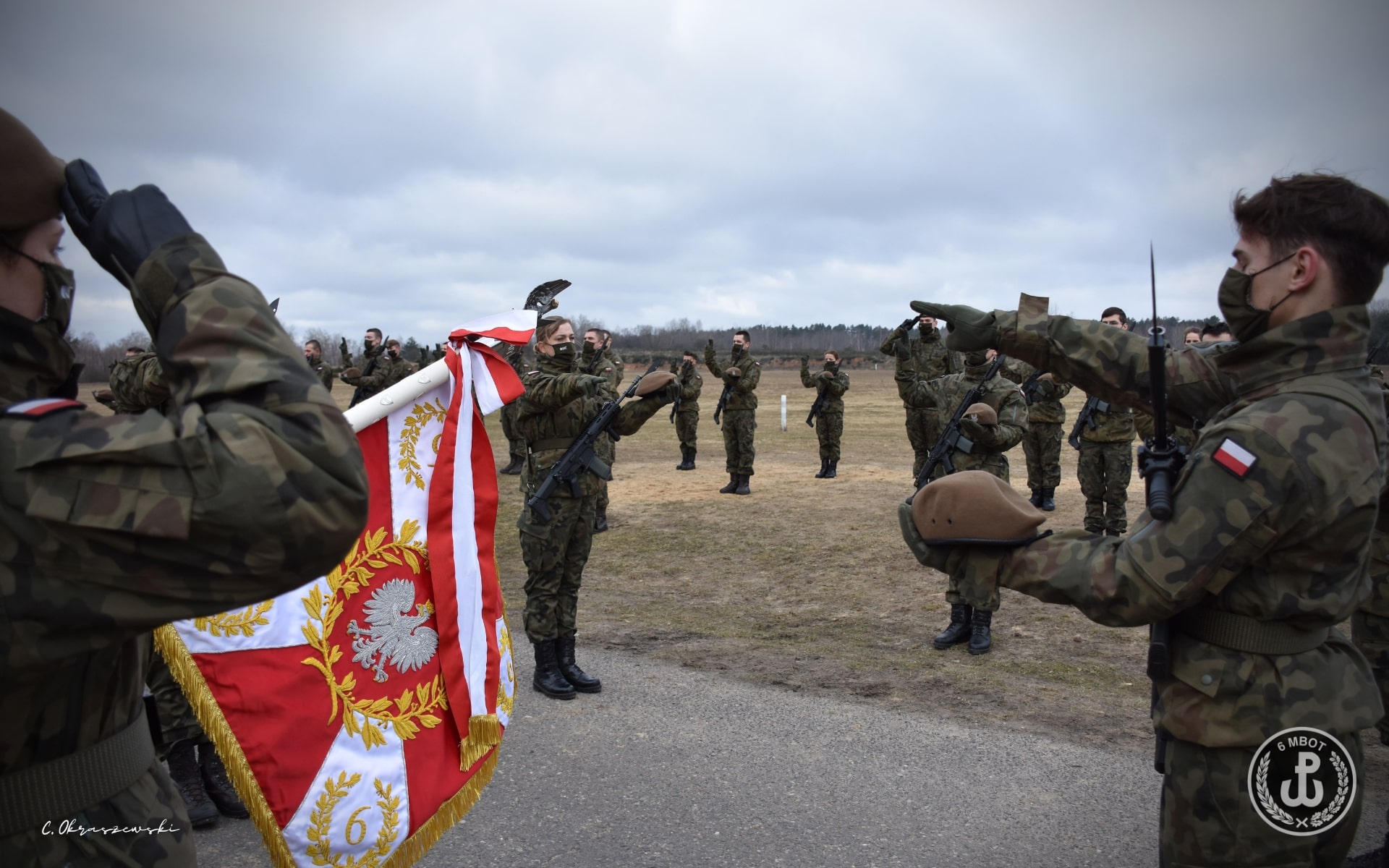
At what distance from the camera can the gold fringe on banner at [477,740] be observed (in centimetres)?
311

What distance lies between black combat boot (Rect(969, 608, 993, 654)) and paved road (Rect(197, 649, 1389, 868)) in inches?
56.7

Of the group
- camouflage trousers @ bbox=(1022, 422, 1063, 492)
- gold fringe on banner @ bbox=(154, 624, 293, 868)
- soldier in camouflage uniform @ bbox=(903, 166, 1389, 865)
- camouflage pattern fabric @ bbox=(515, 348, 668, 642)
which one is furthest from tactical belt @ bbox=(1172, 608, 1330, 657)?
camouflage trousers @ bbox=(1022, 422, 1063, 492)

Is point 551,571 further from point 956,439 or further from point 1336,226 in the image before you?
point 1336,226

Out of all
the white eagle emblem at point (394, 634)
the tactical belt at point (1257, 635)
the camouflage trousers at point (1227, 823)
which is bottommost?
the camouflage trousers at point (1227, 823)

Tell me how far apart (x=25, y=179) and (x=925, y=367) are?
14038 mm

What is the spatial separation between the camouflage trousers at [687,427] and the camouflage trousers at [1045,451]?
21.3 feet

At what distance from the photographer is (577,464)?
573 centimetres

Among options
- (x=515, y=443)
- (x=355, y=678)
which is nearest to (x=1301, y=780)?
(x=355, y=678)

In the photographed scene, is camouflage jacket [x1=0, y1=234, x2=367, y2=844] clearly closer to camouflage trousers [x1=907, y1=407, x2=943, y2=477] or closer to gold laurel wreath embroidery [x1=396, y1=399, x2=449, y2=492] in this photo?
gold laurel wreath embroidery [x1=396, y1=399, x2=449, y2=492]

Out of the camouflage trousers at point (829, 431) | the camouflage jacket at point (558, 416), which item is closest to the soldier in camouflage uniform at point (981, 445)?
the camouflage jacket at point (558, 416)

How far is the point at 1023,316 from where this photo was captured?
2.64 metres

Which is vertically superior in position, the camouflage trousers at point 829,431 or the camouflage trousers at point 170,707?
the camouflage trousers at point 829,431

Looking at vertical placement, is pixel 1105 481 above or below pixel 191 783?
above

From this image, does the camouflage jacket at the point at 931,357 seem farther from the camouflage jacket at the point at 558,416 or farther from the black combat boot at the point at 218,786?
the black combat boot at the point at 218,786
